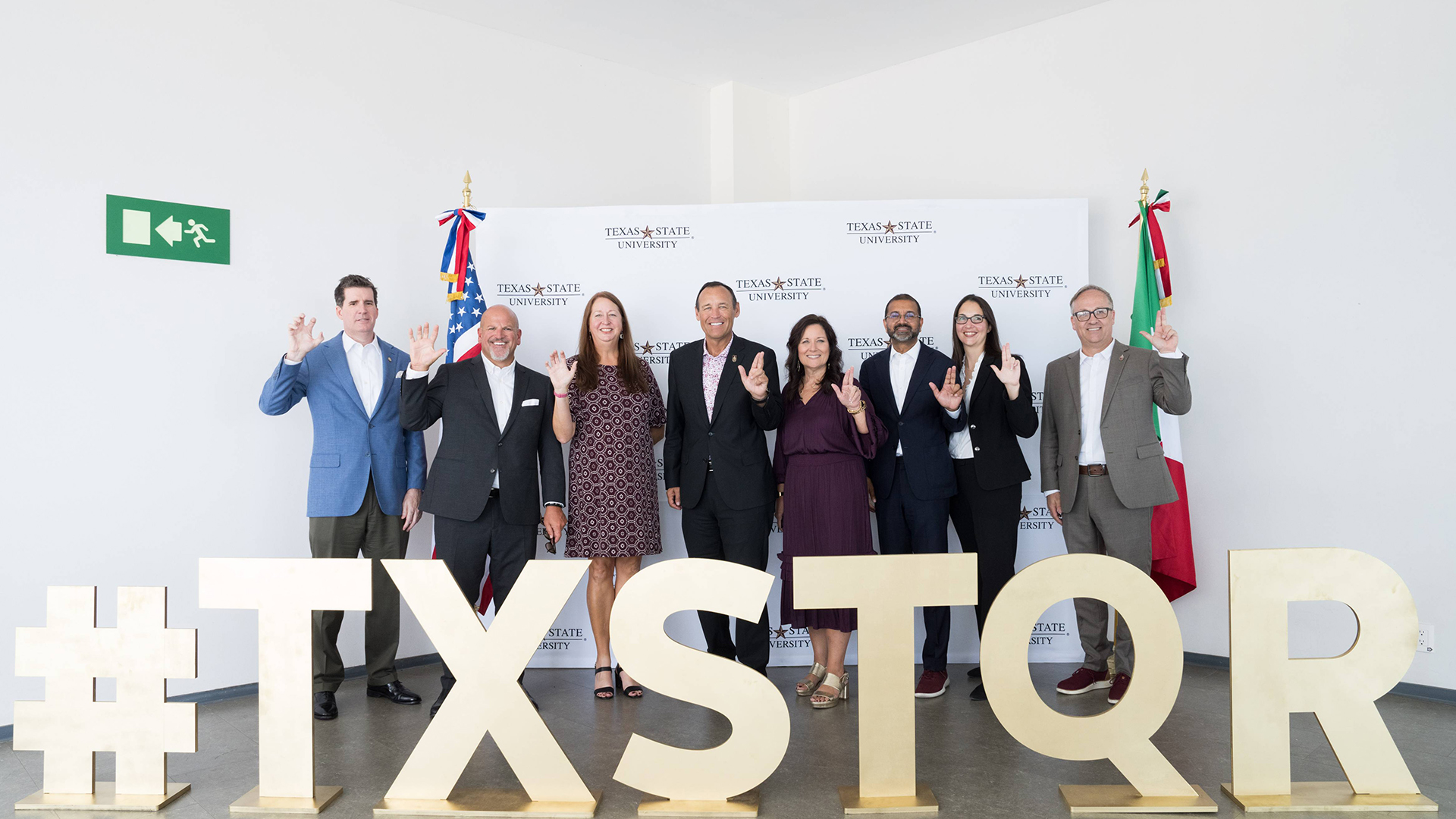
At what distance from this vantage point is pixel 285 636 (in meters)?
2.69

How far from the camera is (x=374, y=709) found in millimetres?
3828

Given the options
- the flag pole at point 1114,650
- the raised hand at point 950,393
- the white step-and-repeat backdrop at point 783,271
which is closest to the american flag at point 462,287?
the white step-and-repeat backdrop at point 783,271

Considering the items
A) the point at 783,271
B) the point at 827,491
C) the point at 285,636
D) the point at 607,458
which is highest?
the point at 783,271

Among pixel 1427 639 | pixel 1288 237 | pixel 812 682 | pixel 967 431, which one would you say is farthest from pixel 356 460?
pixel 1427 639

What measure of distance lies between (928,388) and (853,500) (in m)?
0.64

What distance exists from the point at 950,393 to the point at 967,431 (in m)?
0.28

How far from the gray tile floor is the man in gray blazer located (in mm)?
361

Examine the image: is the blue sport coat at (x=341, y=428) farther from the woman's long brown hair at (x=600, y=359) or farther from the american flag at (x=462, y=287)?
the woman's long brown hair at (x=600, y=359)

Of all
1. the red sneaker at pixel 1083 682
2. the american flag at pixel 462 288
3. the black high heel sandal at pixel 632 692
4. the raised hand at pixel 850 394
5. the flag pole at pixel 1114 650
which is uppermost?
the american flag at pixel 462 288

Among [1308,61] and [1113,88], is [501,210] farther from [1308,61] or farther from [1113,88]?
[1308,61]

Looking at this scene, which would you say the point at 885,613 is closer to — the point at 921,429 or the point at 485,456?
the point at 921,429

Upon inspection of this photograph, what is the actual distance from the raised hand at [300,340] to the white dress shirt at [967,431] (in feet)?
9.16

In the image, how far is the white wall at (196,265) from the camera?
145 inches

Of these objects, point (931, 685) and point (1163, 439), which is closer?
point (931, 685)
